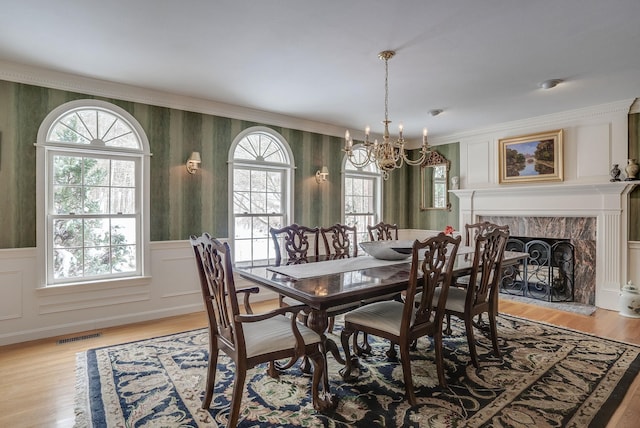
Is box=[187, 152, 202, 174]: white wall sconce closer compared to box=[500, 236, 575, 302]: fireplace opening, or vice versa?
box=[187, 152, 202, 174]: white wall sconce

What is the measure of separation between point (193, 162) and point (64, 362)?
2.32 metres

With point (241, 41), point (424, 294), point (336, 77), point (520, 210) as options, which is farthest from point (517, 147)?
point (241, 41)

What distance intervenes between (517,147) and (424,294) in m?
3.91

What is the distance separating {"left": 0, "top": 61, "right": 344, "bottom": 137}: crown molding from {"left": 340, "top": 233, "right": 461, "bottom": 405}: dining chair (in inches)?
124

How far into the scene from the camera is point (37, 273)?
10.8ft

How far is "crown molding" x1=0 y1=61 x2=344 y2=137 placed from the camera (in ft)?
10.5

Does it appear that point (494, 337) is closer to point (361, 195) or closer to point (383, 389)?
point (383, 389)

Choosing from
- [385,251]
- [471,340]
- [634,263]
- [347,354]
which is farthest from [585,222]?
[347,354]

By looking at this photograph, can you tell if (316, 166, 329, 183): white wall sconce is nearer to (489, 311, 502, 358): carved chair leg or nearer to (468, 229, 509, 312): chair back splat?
(468, 229, 509, 312): chair back splat

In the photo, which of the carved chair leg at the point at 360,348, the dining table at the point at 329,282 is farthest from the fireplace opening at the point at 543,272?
the carved chair leg at the point at 360,348

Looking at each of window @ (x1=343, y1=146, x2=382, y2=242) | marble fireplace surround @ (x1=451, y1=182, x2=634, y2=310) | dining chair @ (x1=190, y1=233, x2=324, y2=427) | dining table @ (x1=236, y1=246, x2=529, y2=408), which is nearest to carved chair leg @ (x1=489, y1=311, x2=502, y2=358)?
dining table @ (x1=236, y1=246, x2=529, y2=408)

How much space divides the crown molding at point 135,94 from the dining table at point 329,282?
2.50 meters

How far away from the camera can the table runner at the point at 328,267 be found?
248 cm

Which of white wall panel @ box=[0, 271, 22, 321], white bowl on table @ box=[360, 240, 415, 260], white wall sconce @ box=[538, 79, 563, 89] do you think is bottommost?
white wall panel @ box=[0, 271, 22, 321]
